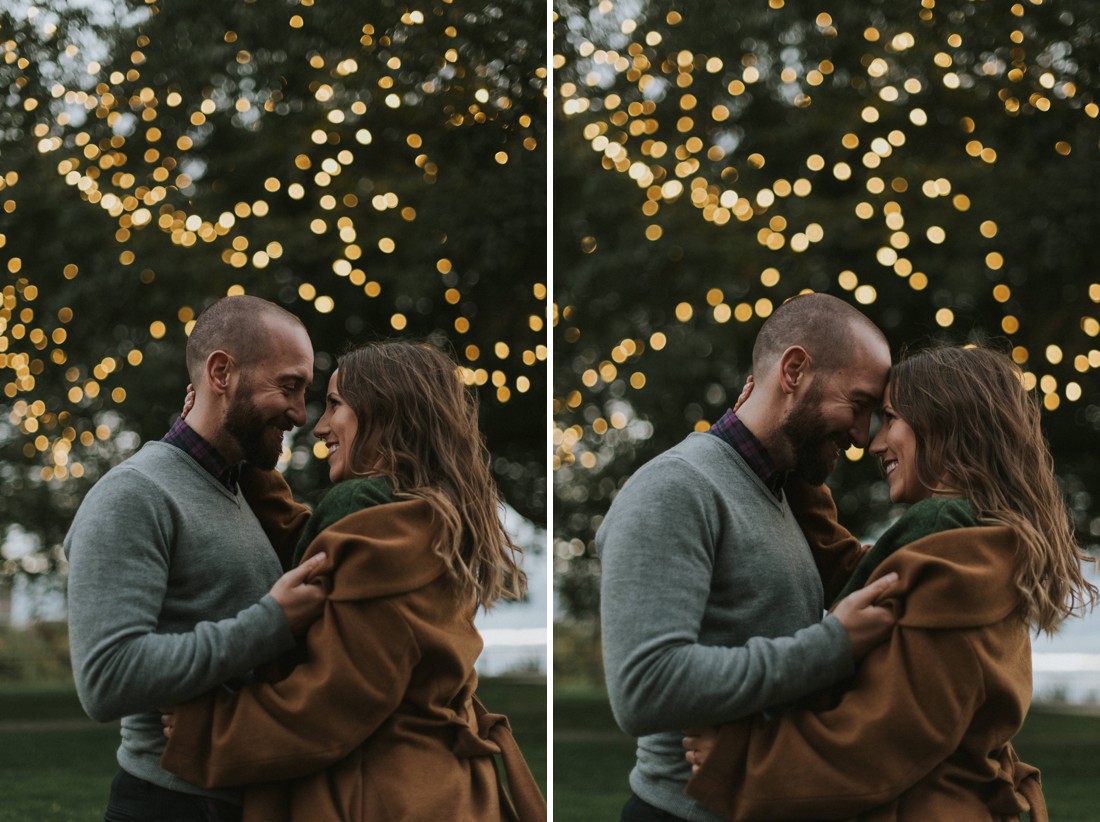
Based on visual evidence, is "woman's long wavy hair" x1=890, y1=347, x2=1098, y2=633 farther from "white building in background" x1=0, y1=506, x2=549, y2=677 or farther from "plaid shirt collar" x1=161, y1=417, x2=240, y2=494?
"white building in background" x1=0, y1=506, x2=549, y2=677

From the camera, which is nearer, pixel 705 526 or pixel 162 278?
pixel 705 526

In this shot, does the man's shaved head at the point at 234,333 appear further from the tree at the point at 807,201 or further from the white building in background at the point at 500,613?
the tree at the point at 807,201

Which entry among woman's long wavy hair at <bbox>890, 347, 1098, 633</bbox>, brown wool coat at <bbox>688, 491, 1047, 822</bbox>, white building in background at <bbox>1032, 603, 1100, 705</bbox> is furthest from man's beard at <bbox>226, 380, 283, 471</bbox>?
white building in background at <bbox>1032, 603, 1100, 705</bbox>

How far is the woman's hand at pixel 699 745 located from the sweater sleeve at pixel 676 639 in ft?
0.14

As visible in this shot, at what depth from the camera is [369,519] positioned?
1.69 metres

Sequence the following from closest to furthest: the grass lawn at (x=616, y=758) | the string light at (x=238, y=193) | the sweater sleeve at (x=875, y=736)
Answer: the sweater sleeve at (x=875, y=736)
the grass lawn at (x=616, y=758)
the string light at (x=238, y=193)

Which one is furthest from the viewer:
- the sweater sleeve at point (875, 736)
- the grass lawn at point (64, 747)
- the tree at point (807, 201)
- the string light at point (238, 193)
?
the tree at point (807, 201)

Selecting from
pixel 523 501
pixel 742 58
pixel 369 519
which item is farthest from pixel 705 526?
pixel 742 58

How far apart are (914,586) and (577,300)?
10.9ft

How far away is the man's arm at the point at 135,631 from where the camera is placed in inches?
62.5

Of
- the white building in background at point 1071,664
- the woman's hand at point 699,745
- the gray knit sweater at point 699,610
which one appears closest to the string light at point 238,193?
the white building in background at point 1071,664

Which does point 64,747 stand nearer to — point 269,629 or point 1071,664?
point 269,629

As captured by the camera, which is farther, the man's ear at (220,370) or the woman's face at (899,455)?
Answer: the man's ear at (220,370)

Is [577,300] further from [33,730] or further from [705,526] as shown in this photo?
[705,526]
